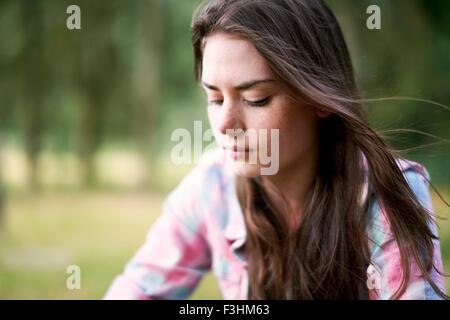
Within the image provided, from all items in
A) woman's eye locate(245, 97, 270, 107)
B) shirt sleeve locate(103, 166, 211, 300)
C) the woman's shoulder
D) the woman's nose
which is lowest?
shirt sleeve locate(103, 166, 211, 300)

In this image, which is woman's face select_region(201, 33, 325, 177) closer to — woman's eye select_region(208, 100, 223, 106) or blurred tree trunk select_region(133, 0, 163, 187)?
woman's eye select_region(208, 100, 223, 106)

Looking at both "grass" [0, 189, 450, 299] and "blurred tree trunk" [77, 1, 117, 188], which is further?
"blurred tree trunk" [77, 1, 117, 188]

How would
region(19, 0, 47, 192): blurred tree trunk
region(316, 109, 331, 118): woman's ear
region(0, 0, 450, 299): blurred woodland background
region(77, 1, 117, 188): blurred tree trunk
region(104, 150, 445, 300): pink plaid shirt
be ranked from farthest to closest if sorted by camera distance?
region(77, 1, 117, 188): blurred tree trunk
region(19, 0, 47, 192): blurred tree trunk
region(0, 0, 450, 299): blurred woodland background
region(104, 150, 445, 300): pink plaid shirt
region(316, 109, 331, 118): woman's ear

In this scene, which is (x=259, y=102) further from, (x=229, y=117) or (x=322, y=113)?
(x=322, y=113)

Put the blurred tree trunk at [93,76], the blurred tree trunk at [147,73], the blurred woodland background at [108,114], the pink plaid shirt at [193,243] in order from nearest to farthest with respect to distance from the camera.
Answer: the pink plaid shirt at [193,243] < the blurred woodland background at [108,114] < the blurred tree trunk at [93,76] < the blurred tree trunk at [147,73]

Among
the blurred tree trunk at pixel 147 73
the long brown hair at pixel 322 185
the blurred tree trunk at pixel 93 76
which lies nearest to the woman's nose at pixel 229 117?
the long brown hair at pixel 322 185

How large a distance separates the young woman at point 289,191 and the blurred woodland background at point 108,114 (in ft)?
0.42

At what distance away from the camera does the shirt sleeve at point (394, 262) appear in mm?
1404

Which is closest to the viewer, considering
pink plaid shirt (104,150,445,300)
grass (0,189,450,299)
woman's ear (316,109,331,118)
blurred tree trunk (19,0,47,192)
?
woman's ear (316,109,331,118)

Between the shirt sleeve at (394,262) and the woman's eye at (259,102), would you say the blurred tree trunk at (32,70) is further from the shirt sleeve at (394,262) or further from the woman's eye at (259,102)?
the shirt sleeve at (394,262)

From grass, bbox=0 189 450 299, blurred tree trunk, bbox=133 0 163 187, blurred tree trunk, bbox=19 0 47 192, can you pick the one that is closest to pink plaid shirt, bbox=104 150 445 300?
grass, bbox=0 189 450 299

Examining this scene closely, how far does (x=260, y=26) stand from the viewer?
1353 mm

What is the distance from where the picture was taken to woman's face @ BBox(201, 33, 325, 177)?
53.3 inches
